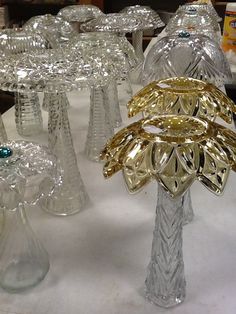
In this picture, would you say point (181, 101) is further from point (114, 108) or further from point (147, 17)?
point (147, 17)

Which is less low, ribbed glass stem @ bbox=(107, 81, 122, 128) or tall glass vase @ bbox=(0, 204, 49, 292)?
tall glass vase @ bbox=(0, 204, 49, 292)

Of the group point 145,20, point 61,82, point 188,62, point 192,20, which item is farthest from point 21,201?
point 192,20

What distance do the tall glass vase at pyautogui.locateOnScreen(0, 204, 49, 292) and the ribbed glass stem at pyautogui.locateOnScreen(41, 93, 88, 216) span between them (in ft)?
0.40

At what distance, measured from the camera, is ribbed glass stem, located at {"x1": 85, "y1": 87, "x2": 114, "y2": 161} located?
792 millimetres

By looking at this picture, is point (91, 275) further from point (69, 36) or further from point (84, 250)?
point (69, 36)

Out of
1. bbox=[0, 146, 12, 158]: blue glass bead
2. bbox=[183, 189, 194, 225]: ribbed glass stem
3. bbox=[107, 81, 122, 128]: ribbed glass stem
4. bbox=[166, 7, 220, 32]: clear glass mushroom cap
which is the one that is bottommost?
bbox=[107, 81, 122, 128]: ribbed glass stem

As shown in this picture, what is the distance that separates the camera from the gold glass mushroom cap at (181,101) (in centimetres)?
52

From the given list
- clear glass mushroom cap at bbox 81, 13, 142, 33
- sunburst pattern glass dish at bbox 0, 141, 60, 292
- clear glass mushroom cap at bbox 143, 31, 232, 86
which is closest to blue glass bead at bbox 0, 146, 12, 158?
sunburst pattern glass dish at bbox 0, 141, 60, 292

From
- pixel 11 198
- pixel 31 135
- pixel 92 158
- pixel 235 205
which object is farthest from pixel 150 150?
pixel 31 135

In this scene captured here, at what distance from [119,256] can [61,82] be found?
0.23 m

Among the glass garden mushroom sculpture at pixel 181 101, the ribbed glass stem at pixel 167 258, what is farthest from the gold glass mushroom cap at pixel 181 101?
the ribbed glass stem at pixel 167 258

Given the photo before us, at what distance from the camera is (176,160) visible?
36 cm

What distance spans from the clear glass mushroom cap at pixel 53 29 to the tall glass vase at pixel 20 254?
1.30ft

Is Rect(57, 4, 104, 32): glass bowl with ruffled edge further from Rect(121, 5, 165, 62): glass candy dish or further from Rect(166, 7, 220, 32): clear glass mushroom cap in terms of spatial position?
Rect(166, 7, 220, 32): clear glass mushroom cap
